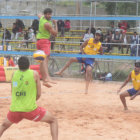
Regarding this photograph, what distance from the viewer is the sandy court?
6035 mm

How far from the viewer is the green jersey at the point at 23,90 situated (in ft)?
15.5

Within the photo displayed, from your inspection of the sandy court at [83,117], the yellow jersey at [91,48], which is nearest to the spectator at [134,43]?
the sandy court at [83,117]

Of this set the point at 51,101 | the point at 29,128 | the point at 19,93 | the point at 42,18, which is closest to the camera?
the point at 19,93

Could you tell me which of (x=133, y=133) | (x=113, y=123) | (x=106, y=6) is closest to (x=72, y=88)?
(x=113, y=123)

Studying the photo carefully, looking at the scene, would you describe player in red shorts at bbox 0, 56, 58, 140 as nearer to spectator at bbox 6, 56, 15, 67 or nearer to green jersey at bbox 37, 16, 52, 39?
green jersey at bbox 37, 16, 52, 39

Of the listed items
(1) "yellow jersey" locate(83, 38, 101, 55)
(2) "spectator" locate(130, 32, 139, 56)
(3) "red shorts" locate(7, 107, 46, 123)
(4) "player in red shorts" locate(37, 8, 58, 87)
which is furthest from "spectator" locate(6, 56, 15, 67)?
(3) "red shorts" locate(7, 107, 46, 123)

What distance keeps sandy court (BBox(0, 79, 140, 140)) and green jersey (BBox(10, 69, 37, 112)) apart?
1.26 meters

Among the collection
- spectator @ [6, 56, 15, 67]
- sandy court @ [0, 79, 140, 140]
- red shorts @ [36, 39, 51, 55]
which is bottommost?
sandy court @ [0, 79, 140, 140]

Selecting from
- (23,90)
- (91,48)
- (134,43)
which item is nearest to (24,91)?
(23,90)

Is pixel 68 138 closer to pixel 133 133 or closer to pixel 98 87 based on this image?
pixel 133 133

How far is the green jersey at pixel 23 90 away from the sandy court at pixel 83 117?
4.13ft

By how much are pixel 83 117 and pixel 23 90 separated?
9.60ft

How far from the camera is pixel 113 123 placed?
22.6 ft

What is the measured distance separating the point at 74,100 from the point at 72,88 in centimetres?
241
